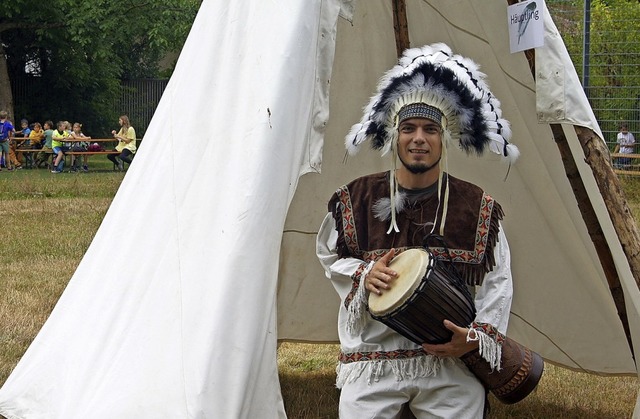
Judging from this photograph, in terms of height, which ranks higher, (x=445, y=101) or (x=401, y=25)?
(x=401, y=25)

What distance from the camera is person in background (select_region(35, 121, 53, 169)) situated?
70.2 feet

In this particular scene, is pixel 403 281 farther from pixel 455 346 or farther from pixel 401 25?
pixel 401 25

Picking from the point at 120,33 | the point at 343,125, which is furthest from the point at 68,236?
the point at 120,33

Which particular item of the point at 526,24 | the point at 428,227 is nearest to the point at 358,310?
the point at 428,227

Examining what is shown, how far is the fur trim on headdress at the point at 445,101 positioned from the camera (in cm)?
338

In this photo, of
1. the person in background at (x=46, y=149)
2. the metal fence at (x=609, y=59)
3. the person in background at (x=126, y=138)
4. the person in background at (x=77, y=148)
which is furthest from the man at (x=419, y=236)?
the person in background at (x=46, y=149)

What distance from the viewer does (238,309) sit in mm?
3076

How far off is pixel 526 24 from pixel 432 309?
3.82 ft

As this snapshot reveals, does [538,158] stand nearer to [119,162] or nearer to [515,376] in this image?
[515,376]

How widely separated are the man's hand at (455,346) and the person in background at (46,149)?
19.0m

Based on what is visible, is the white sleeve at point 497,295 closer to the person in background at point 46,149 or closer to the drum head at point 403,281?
the drum head at point 403,281

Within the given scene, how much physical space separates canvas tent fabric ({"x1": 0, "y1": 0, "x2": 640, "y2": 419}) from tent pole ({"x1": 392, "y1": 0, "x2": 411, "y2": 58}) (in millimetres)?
172

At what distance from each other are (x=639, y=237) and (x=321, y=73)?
3.99 ft

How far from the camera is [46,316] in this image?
6219 millimetres
